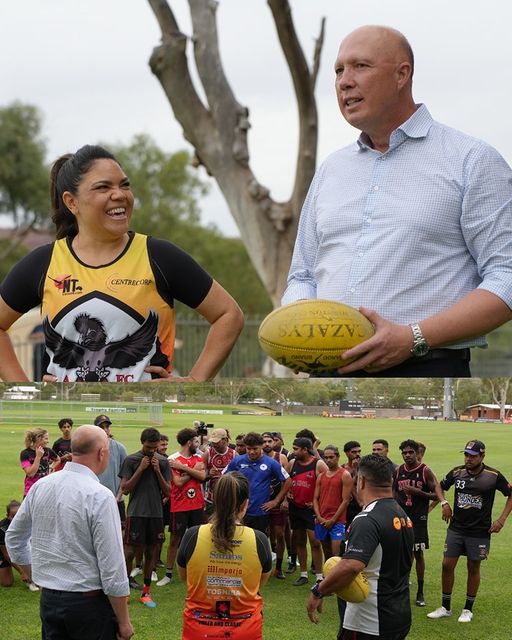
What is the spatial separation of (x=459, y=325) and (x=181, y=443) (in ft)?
4.66

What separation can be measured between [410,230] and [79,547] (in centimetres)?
171

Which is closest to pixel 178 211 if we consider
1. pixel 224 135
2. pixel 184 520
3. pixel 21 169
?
pixel 21 169

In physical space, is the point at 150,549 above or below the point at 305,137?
below

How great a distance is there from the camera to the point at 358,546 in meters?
3.44

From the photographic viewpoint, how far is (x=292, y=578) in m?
3.66

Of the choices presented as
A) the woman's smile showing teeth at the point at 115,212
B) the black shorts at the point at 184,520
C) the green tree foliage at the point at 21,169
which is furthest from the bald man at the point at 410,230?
the green tree foliage at the point at 21,169

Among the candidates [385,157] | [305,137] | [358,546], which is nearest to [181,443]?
[358,546]

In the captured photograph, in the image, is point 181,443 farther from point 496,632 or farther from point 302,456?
point 496,632

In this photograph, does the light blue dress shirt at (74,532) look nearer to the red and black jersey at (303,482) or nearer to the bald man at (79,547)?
the bald man at (79,547)

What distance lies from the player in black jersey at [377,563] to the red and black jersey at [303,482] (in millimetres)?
165

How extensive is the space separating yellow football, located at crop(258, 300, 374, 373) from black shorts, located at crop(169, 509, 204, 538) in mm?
1430

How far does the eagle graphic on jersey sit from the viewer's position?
9.56 feet

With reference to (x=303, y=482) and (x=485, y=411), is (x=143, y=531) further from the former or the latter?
(x=485, y=411)

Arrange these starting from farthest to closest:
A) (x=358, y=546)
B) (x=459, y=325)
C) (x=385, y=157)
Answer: (x=358, y=546) → (x=385, y=157) → (x=459, y=325)
